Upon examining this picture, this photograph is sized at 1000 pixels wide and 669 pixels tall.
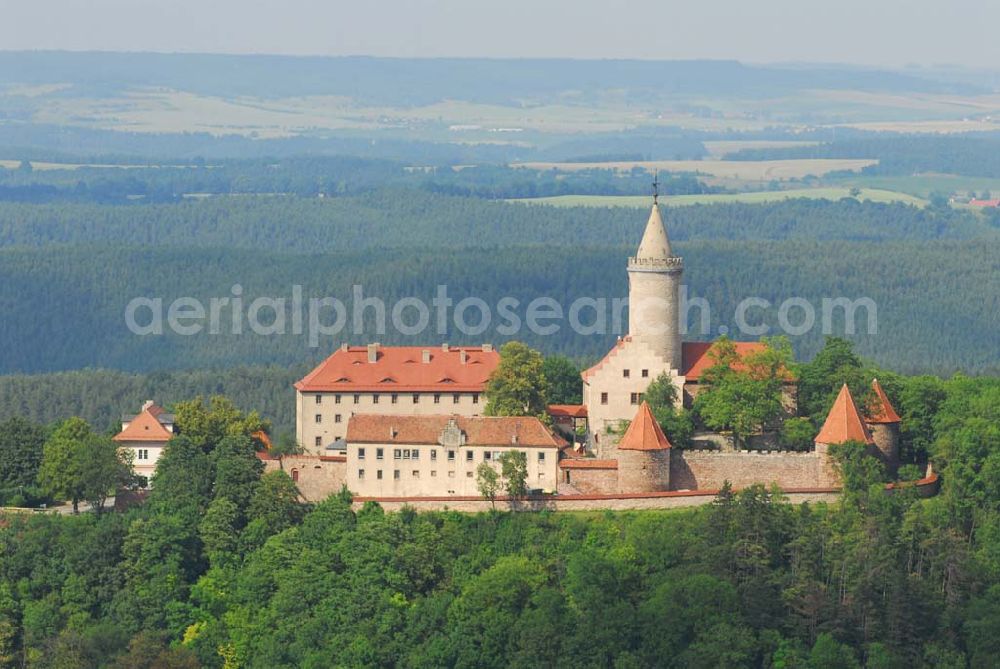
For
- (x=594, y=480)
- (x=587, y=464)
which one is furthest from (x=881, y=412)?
(x=587, y=464)

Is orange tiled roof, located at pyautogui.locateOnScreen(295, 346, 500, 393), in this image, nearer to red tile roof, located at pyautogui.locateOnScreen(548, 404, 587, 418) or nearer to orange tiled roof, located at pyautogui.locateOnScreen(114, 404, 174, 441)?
red tile roof, located at pyautogui.locateOnScreen(548, 404, 587, 418)

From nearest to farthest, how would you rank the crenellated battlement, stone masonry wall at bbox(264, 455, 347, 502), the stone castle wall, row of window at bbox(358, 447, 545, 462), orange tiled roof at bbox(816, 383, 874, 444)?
the stone castle wall < row of window at bbox(358, 447, 545, 462) < orange tiled roof at bbox(816, 383, 874, 444) < stone masonry wall at bbox(264, 455, 347, 502) < the crenellated battlement

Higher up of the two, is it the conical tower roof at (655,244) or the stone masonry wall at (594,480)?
the conical tower roof at (655,244)

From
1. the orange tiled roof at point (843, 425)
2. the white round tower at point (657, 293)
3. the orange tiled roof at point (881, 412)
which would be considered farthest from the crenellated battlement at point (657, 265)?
the orange tiled roof at point (881, 412)

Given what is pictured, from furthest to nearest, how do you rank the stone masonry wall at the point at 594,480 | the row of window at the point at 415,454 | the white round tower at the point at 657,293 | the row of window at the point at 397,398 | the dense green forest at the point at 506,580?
the row of window at the point at 397,398, the white round tower at the point at 657,293, the row of window at the point at 415,454, the stone masonry wall at the point at 594,480, the dense green forest at the point at 506,580

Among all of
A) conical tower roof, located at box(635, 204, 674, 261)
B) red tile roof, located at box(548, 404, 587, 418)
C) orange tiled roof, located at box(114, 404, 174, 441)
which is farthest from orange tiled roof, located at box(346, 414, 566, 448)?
orange tiled roof, located at box(114, 404, 174, 441)

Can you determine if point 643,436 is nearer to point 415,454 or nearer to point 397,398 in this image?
point 415,454

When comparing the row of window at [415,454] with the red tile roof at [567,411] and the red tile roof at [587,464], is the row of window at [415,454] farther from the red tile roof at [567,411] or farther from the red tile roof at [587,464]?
the red tile roof at [567,411]

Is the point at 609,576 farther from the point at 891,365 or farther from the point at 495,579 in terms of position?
the point at 891,365
